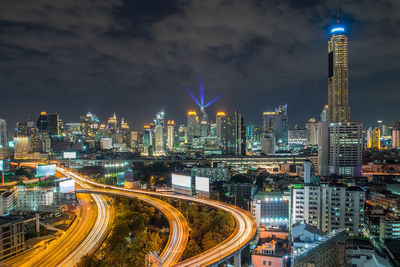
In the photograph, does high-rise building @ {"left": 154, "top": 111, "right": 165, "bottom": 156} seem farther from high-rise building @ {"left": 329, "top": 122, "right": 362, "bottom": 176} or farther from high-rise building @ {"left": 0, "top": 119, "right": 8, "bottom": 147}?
high-rise building @ {"left": 329, "top": 122, "right": 362, "bottom": 176}

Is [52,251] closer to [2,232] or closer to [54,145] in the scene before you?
[2,232]

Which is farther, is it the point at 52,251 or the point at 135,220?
the point at 135,220

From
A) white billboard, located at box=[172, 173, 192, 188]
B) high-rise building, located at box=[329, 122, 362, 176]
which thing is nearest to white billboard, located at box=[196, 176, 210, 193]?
white billboard, located at box=[172, 173, 192, 188]

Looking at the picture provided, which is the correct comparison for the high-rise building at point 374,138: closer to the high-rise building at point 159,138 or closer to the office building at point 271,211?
the high-rise building at point 159,138

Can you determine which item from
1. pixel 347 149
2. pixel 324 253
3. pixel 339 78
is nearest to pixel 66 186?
pixel 324 253

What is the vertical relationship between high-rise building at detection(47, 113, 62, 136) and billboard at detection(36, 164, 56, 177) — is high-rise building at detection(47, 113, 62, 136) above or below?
above

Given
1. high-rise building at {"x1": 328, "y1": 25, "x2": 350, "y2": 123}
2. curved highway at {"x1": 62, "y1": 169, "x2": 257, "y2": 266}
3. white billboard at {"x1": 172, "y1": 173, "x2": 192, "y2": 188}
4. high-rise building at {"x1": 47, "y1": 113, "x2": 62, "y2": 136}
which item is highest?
high-rise building at {"x1": 328, "y1": 25, "x2": 350, "y2": 123}

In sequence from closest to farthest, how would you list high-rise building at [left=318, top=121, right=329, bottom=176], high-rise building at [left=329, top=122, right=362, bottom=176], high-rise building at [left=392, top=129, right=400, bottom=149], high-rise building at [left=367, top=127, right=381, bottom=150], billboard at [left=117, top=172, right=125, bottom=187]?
billboard at [left=117, top=172, right=125, bottom=187]
high-rise building at [left=329, top=122, right=362, bottom=176]
high-rise building at [left=318, top=121, right=329, bottom=176]
high-rise building at [left=367, top=127, right=381, bottom=150]
high-rise building at [left=392, top=129, right=400, bottom=149]

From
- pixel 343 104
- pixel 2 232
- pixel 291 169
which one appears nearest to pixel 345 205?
pixel 2 232
